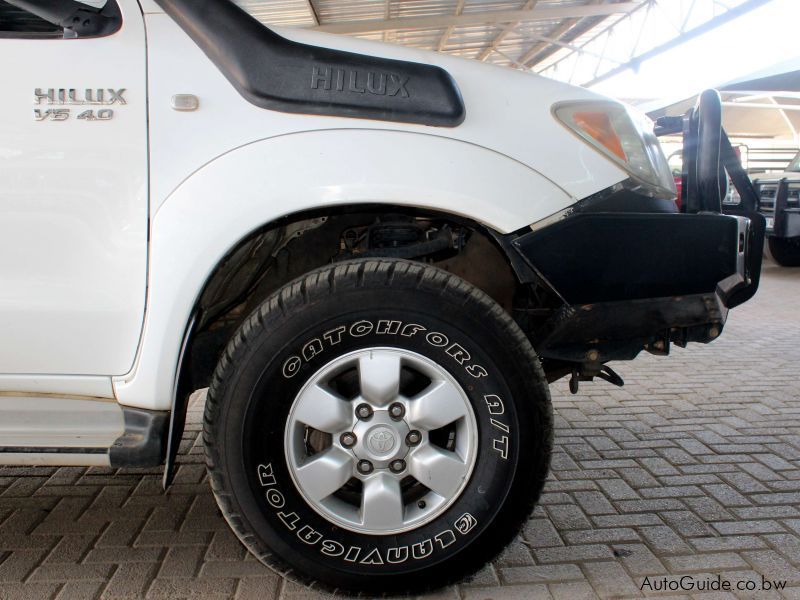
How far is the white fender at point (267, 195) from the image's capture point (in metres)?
2.08

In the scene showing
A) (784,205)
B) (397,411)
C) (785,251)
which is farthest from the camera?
(785,251)

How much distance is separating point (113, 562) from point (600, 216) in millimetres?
2019

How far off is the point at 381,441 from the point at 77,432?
911 mm

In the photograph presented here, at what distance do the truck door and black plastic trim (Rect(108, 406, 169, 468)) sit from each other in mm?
191

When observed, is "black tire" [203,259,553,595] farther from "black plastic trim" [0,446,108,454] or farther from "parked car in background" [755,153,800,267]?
"parked car in background" [755,153,800,267]

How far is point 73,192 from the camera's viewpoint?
2053 mm

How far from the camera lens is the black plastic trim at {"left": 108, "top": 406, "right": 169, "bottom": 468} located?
209 centimetres

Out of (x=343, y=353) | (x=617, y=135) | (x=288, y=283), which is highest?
(x=617, y=135)

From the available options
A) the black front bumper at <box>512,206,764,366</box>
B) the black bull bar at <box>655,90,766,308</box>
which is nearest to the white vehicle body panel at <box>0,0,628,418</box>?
the black front bumper at <box>512,206,764,366</box>

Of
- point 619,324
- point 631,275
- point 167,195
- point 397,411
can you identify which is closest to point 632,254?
point 631,275

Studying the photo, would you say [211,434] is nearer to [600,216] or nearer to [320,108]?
[320,108]

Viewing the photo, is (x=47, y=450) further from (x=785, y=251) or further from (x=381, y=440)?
(x=785, y=251)

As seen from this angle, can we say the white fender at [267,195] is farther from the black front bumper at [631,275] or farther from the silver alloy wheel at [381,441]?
the silver alloy wheel at [381,441]

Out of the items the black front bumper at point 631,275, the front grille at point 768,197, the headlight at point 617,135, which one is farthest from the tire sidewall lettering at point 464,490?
the front grille at point 768,197
